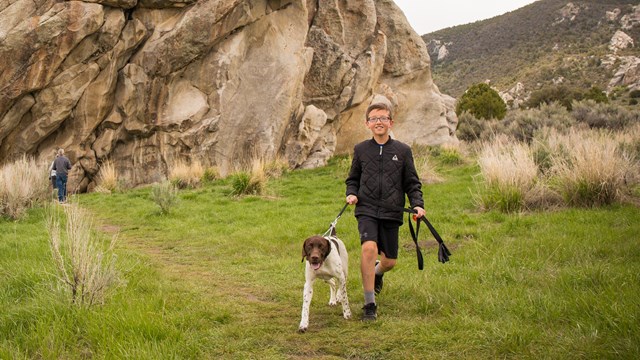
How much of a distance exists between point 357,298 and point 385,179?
1364mm

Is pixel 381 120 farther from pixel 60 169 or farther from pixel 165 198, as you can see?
pixel 60 169

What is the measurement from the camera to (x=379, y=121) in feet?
16.9

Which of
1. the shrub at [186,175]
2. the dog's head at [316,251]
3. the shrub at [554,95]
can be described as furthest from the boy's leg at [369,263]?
the shrub at [554,95]

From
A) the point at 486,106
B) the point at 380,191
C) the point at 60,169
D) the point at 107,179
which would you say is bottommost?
the point at 107,179

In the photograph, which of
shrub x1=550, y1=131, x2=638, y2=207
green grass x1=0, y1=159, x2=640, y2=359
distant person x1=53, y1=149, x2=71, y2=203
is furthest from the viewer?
distant person x1=53, y1=149, x2=71, y2=203

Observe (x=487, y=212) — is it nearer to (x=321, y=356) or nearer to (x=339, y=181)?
(x=321, y=356)

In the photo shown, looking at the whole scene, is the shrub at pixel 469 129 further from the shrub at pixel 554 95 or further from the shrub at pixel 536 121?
the shrub at pixel 554 95

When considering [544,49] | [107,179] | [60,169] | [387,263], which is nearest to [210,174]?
[107,179]

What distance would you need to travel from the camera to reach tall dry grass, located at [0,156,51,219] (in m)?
11.2

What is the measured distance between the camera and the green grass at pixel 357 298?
3.88m

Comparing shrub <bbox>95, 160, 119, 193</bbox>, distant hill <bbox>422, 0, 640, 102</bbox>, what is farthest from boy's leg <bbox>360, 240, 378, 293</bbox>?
distant hill <bbox>422, 0, 640, 102</bbox>

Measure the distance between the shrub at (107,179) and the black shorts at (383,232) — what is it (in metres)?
15.3

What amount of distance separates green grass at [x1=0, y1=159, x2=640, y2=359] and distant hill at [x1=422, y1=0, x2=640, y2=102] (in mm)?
47101

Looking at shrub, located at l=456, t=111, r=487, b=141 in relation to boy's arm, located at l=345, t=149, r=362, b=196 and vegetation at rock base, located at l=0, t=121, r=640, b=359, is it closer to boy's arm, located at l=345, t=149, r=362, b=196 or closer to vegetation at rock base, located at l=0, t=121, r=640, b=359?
vegetation at rock base, located at l=0, t=121, r=640, b=359
